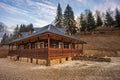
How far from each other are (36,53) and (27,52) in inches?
134

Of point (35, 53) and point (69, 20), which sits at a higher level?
point (69, 20)

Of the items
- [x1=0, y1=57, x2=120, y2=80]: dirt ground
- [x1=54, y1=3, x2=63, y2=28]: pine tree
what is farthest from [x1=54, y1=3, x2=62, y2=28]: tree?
[x1=0, y1=57, x2=120, y2=80]: dirt ground

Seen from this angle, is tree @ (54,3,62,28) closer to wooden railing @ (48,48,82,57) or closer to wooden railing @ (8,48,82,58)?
wooden railing @ (48,48,82,57)

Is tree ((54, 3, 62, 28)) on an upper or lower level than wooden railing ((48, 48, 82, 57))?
upper

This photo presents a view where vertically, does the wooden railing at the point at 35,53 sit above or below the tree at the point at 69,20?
below

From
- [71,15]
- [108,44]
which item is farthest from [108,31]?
[71,15]

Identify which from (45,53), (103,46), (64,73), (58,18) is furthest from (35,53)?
(58,18)

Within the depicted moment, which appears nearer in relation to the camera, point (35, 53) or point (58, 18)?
point (35, 53)

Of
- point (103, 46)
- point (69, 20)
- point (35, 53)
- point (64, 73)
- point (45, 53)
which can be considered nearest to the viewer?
point (64, 73)

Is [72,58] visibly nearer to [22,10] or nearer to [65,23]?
[22,10]

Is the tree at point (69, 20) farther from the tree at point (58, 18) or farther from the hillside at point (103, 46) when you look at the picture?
the hillside at point (103, 46)

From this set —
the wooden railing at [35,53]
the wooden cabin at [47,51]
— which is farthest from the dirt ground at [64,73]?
the wooden railing at [35,53]

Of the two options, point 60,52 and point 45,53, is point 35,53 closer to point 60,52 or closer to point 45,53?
point 45,53

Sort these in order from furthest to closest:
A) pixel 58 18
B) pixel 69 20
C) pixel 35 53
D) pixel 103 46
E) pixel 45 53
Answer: pixel 58 18 → pixel 69 20 → pixel 103 46 → pixel 35 53 → pixel 45 53
